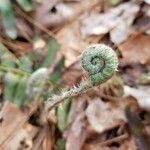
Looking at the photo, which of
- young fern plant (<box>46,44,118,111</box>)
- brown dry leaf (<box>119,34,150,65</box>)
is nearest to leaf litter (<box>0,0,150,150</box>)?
brown dry leaf (<box>119,34,150,65</box>)

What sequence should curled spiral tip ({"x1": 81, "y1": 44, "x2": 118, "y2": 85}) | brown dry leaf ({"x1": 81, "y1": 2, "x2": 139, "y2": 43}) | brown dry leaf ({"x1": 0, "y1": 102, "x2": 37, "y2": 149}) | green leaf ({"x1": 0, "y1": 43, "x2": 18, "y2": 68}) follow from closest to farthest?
curled spiral tip ({"x1": 81, "y1": 44, "x2": 118, "y2": 85}) < brown dry leaf ({"x1": 0, "y1": 102, "x2": 37, "y2": 149}) < green leaf ({"x1": 0, "y1": 43, "x2": 18, "y2": 68}) < brown dry leaf ({"x1": 81, "y1": 2, "x2": 139, "y2": 43})

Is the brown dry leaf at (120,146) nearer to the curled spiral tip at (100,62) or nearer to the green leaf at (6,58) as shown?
the green leaf at (6,58)

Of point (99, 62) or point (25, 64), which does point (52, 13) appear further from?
point (99, 62)

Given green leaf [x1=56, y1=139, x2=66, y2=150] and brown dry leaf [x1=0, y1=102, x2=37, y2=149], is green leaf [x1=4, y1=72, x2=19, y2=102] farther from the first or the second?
green leaf [x1=56, y1=139, x2=66, y2=150]

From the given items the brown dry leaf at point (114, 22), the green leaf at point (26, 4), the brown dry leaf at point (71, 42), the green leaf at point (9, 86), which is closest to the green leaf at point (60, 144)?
the green leaf at point (9, 86)

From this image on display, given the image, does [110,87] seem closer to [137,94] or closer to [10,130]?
[137,94]
